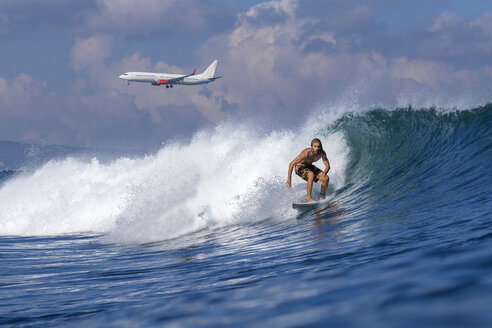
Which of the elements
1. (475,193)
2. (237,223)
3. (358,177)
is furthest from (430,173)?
(237,223)

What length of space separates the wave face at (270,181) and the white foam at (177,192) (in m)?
0.04

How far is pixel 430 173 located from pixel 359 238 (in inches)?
232

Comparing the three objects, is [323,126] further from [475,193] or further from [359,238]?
[359,238]

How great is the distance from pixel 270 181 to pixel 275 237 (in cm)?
505

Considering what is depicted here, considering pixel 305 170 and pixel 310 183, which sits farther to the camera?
pixel 305 170

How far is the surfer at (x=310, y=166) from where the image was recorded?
36.8 feet

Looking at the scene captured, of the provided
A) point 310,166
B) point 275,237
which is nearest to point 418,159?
point 310,166

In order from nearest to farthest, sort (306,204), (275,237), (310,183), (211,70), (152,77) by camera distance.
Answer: (275,237) → (306,204) → (310,183) → (152,77) → (211,70)

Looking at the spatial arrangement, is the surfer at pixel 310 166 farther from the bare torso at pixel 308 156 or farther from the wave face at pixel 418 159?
the wave face at pixel 418 159

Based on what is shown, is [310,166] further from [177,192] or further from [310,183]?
[177,192]

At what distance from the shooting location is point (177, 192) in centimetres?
1395

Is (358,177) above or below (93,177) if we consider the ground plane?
below

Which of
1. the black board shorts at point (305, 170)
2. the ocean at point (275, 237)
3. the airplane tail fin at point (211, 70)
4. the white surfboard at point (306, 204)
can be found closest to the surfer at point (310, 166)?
the black board shorts at point (305, 170)

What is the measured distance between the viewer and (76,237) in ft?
45.5
